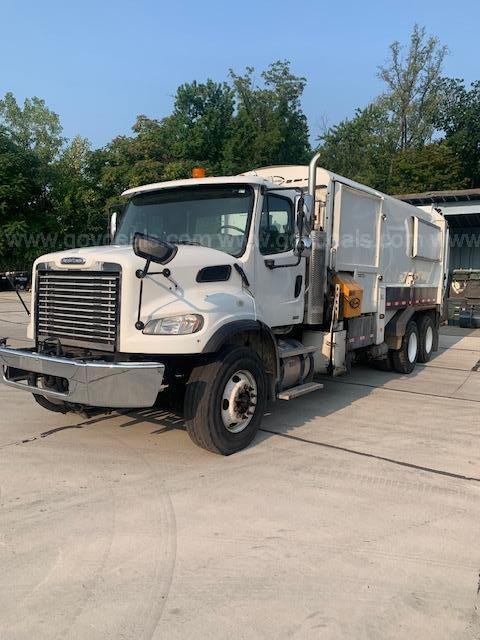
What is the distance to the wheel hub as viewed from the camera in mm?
5000

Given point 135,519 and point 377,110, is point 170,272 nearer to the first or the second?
point 135,519

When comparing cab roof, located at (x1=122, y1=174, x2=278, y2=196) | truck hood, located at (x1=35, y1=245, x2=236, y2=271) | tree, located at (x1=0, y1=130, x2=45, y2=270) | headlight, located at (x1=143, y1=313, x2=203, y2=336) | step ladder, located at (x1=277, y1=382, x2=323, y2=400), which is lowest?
step ladder, located at (x1=277, y1=382, x2=323, y2=400)

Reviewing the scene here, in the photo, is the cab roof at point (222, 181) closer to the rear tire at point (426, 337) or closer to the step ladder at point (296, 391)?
the step ladder at point (296, 391)

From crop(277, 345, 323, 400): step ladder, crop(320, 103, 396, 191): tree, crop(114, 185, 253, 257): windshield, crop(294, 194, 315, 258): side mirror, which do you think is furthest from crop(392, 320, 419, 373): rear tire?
crop(320, 103, 396, 191): tree

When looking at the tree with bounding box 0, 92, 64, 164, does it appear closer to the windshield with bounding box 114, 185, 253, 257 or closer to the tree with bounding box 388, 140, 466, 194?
the tree with bounding box 388, 140, 466, 194

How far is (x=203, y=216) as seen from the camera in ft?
18.0

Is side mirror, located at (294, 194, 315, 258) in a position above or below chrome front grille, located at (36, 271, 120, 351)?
above

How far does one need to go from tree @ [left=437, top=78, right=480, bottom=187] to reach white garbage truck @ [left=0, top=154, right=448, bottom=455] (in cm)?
3650

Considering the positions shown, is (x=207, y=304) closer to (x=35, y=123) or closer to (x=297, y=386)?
(x=297, y=386)

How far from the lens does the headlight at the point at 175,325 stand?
4555mm

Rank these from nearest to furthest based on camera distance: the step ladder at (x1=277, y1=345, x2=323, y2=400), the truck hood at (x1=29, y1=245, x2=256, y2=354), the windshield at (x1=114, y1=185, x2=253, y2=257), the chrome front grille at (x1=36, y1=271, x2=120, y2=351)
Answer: the truck hood at (x1=29, y1=245, x2=256, y2=354) → the chrome front grille at (x1=36, y1=271, x2=120, y2=351) → the windshield at (x1=114, y1=185, x2=253, y2=257) → the step ladder at (x1=277, y1=345, x2=323, y2=400)

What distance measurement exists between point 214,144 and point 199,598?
4175cm

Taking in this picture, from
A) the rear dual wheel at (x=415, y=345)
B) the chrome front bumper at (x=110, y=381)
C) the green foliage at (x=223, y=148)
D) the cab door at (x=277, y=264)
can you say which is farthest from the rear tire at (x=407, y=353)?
the green foliage at (x=223, y=148)

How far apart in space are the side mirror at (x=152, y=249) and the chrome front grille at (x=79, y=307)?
43 cm
